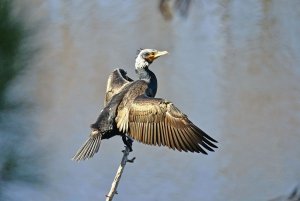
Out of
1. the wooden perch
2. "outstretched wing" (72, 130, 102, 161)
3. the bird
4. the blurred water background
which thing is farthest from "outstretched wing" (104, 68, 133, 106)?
the blurred water background

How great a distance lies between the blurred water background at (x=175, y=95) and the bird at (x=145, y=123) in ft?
4.59

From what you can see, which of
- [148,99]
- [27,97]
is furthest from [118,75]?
[27,97]

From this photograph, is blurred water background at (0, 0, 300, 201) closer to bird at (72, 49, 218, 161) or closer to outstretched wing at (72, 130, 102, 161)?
bird at (72, 49, 218, 161)

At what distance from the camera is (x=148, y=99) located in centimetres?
714

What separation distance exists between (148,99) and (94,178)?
6.05 feet

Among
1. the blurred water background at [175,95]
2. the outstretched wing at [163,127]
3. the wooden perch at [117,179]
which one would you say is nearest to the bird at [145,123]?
the outstretched wing at [163,127]

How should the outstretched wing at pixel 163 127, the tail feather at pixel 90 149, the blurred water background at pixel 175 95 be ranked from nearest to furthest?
1. the outstretched wing at pixel 163 127
2. the tail feather at pixel 90 149
3. the blurred water background at pixel 175 95

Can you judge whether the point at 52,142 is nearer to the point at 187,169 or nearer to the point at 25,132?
the point at 25,132

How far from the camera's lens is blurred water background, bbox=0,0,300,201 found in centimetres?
878

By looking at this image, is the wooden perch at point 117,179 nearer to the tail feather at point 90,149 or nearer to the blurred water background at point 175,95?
the tail feather at point 90,149

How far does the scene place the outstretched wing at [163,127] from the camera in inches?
276

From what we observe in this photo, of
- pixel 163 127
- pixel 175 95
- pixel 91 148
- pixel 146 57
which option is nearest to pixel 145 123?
pixel 163 127

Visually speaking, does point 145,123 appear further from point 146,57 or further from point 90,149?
point 146,57

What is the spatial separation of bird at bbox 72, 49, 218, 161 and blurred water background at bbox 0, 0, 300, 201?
4.59 feet
